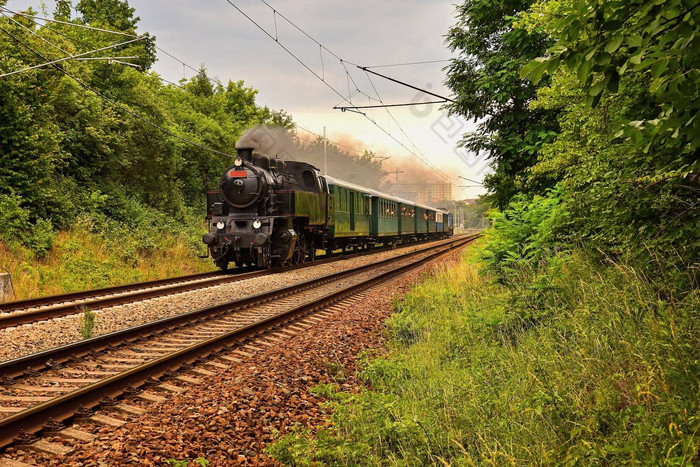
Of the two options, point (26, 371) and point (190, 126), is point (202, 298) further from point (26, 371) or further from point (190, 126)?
point (190, 126)

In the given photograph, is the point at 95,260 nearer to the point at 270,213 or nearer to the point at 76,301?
the point at 76,301

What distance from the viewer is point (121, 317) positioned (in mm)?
8562

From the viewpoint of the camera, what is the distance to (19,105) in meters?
14.5

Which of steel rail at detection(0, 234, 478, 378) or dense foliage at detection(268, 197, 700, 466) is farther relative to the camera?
steel rail at detection(0, 234, 478, 378)

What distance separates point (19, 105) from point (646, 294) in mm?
16092

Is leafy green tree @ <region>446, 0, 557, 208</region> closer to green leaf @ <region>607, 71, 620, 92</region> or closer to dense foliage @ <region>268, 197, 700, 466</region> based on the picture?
dense foliage @ <region>268, 197, 700, 466</region>

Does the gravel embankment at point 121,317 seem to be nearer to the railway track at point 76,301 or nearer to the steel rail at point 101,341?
the railway track at point 76,301

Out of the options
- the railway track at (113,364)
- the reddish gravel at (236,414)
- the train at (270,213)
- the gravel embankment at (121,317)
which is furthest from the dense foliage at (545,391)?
the train at (270,213)

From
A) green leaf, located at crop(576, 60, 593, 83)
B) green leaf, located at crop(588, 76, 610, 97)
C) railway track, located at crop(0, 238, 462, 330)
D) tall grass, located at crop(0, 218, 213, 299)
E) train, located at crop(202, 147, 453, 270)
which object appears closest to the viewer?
green leaf, located at crop(576, 60, 593, 83)

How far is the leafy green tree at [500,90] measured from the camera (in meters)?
12.8

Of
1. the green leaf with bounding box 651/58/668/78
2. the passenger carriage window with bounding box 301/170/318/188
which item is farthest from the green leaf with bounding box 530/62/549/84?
the passenger carriage window with bounding box 301/170/318/188

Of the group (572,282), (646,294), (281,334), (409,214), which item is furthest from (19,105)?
(409,214)

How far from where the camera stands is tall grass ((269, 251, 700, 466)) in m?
2.95

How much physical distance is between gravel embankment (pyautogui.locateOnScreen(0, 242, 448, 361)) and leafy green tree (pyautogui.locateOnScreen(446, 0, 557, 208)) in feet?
21.4
